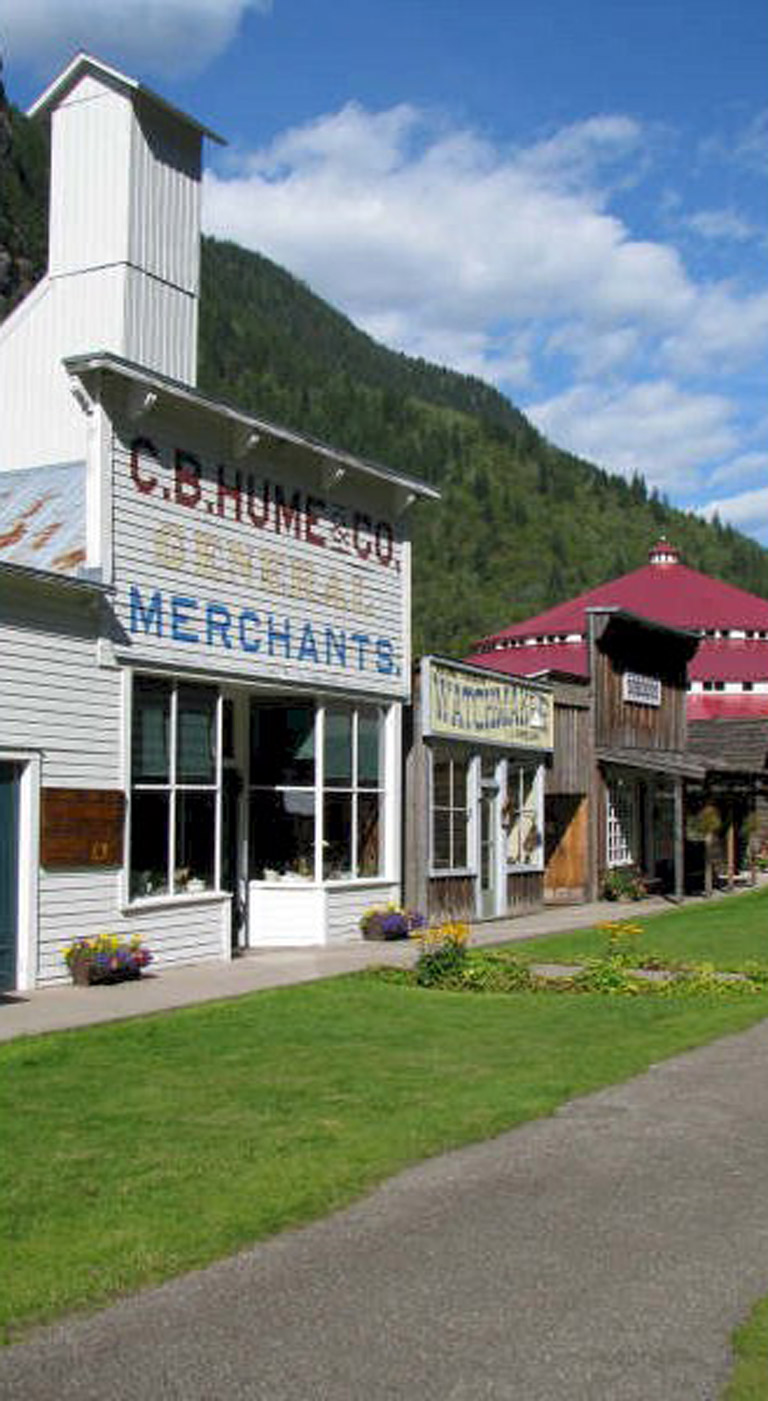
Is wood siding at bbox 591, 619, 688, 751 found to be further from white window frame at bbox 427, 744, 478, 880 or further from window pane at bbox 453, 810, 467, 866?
window pane at bbox 453, 810, 467, 866

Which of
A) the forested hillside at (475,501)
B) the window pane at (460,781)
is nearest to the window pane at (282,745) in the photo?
the window pane at (460,781)

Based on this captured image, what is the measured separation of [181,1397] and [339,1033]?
739 cm

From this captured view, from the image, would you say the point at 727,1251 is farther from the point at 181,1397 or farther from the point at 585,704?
the point at 585,704

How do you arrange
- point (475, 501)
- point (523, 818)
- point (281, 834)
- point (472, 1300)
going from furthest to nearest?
point (475, 501)
point (523, 818)
point (281, 834)
point (472, 1300)

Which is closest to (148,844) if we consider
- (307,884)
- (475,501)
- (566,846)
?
(307,884)

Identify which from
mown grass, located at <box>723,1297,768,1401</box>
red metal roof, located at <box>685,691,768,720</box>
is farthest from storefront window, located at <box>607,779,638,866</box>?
mown grass, located at <box>723,1297,768,1401</box>

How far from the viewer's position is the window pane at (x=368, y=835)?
20.3 meters

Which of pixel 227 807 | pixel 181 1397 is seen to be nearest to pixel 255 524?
pixel 227 807

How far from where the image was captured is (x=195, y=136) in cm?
1828

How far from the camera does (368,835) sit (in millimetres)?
20578

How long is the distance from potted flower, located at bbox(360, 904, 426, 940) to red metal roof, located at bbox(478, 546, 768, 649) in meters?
29.6

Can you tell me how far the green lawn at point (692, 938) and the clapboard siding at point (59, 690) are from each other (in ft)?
18.3

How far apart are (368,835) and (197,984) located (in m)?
6.03

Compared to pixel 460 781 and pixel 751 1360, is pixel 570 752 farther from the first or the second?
pixel 751 1360
